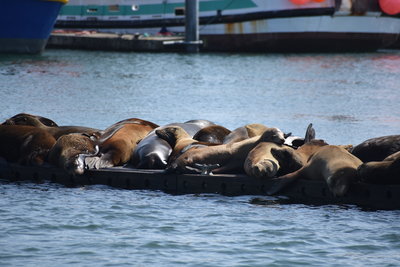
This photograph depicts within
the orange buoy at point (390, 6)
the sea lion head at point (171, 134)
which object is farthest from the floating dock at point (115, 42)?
the sea lion head at point (171, 134)

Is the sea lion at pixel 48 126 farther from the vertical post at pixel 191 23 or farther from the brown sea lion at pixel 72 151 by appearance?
the vertical post at pixel 191 23

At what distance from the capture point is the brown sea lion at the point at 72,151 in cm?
1195

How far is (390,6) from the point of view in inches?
1743

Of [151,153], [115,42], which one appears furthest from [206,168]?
[115,42]

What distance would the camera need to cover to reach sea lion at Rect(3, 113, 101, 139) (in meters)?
13.1

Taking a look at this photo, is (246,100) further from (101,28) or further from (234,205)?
(101,28)

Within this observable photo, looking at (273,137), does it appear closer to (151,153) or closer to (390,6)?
(151,153)

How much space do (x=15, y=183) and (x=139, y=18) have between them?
125 feet

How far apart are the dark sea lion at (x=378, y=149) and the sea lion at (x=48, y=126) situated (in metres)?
3.94

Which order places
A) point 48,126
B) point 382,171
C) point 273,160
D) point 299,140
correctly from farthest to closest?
point 48,126, point 299,140, point 273,160, point 382,171

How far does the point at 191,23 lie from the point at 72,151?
30635 millimetres

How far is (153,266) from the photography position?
879cm

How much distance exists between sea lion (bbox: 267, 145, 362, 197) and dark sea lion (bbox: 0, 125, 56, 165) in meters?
3.40

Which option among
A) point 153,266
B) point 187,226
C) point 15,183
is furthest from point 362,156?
point 15,183
